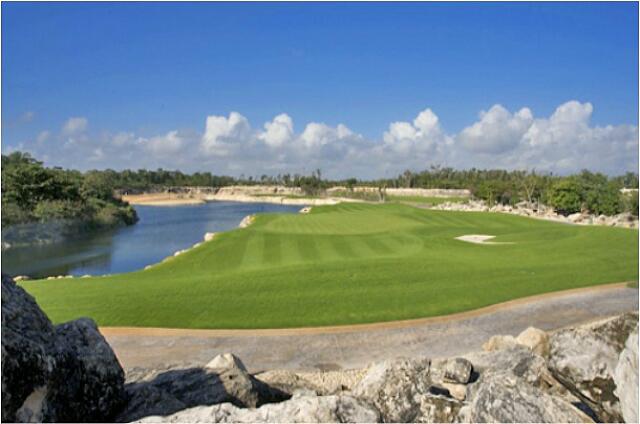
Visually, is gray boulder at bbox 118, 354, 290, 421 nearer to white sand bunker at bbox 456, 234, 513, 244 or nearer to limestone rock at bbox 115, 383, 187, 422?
limestone rock at bbox 115, 383, 187, 422

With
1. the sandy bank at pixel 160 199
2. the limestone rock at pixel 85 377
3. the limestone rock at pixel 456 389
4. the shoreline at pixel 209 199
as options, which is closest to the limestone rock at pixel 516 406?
the limestone rock at pixel 456 389

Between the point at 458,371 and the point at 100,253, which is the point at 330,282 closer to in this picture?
the point at 458,371

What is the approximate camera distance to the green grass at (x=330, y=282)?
14078 millimetres

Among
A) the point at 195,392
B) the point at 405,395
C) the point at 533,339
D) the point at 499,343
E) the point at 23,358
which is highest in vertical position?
the point at 23,358

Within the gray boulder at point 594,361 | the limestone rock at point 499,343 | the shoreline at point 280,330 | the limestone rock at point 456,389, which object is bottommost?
the shoreline at point 280,330

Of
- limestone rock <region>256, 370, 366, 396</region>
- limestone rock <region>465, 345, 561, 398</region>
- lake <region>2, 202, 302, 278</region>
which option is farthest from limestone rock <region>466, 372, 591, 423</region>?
lake <region>2, 202, 302, 278</region>

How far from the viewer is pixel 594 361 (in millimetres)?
4805

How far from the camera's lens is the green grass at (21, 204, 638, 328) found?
14.1 meters

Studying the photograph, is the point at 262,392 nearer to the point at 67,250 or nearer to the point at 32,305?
the point at 32,305

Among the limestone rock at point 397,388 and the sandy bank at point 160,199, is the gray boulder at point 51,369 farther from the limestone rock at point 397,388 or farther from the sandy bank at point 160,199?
the sandy bank at point 160,199

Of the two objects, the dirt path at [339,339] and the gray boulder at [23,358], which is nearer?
the gray boulder at [23,358]

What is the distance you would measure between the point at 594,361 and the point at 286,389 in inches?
161

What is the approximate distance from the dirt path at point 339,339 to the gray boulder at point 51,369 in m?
5.23

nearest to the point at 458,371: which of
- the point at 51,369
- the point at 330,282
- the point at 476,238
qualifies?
the point at 51,369
